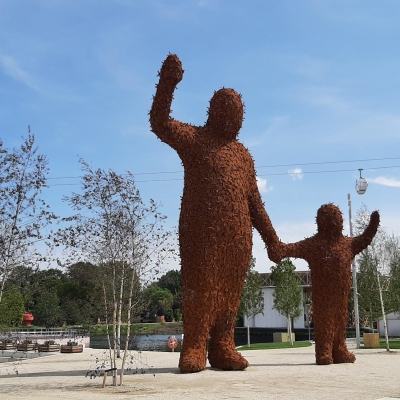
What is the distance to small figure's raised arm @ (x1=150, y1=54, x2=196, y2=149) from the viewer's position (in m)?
9.27

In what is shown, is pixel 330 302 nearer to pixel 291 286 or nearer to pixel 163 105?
pixel 163 105

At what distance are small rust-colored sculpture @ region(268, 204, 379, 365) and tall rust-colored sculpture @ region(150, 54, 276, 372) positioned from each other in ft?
5.66

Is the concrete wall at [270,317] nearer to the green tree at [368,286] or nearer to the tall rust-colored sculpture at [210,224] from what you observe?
the green tree at [368,286]

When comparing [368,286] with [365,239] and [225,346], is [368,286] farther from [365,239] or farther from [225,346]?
[225,346]

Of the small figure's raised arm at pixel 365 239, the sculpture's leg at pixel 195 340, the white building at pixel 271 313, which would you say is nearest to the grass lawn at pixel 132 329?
the sculpture's leg at pixel 195 340

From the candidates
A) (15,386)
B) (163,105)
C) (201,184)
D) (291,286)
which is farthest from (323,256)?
(291,286)

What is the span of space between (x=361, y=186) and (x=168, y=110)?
34.5 feet

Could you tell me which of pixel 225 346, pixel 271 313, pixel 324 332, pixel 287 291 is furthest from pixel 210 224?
pixel 271 313

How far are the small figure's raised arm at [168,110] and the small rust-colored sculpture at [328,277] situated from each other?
3.14 meters

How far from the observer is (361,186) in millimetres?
17938

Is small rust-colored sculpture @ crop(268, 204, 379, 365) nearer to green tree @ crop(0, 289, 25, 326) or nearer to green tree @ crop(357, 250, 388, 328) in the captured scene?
green tree @ crop(0, 289, 25, 326)

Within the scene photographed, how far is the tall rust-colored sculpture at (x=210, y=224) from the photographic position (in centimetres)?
936

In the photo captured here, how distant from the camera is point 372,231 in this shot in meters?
12.1

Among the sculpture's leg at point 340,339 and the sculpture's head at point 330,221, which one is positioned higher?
the sculpture's head at point 330,221
